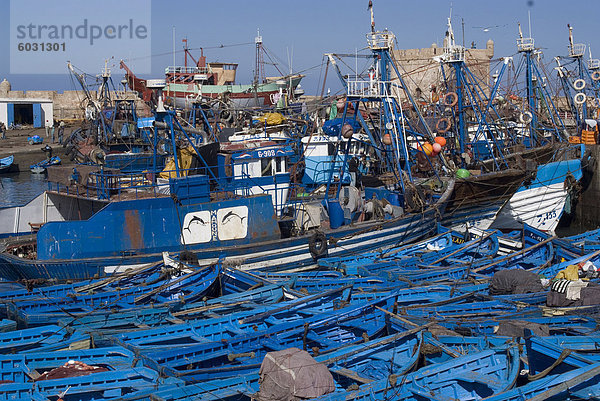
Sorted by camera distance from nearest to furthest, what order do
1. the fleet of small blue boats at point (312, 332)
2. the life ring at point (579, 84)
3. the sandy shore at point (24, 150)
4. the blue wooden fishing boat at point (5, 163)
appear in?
the fleet of small blue boats at point (312, 332)
the life ring at point (579, 84)
the blue wooden fishing boat at point (5, 163)
the sandy shore at point (24, 150)

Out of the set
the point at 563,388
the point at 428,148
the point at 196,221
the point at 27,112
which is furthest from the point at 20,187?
the point at 563,388

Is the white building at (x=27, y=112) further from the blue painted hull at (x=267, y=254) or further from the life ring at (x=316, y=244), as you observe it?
the life ring at (x=316, y=244)

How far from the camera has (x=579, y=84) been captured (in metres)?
32.3

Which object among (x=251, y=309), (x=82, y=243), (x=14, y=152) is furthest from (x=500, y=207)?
(x=14, y=152)

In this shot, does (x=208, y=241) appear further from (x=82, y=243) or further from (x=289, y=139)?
(x=289, y=139)

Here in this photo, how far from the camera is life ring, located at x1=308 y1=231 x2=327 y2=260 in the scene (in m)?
17.5

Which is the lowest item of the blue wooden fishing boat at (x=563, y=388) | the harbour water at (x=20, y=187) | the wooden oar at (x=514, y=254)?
the blue wooden fishing boat at (x=563, y=388)

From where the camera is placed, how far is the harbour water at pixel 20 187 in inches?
1355

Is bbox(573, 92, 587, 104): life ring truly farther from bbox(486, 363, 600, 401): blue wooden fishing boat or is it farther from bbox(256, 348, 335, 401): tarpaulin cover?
bbox(256, 348, 335, 401): tarpaulin cover

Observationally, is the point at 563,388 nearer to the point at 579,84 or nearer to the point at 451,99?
the point at 451,99

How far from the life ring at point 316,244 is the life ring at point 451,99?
10.4 metres

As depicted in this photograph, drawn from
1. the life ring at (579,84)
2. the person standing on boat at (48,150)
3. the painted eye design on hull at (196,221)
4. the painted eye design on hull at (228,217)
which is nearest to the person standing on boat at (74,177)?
the painted eye design on hull at (196,221)

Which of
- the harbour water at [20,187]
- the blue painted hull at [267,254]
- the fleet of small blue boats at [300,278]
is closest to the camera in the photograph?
the fleet of small blue boats at [300,278]

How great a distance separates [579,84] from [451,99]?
828 cm
